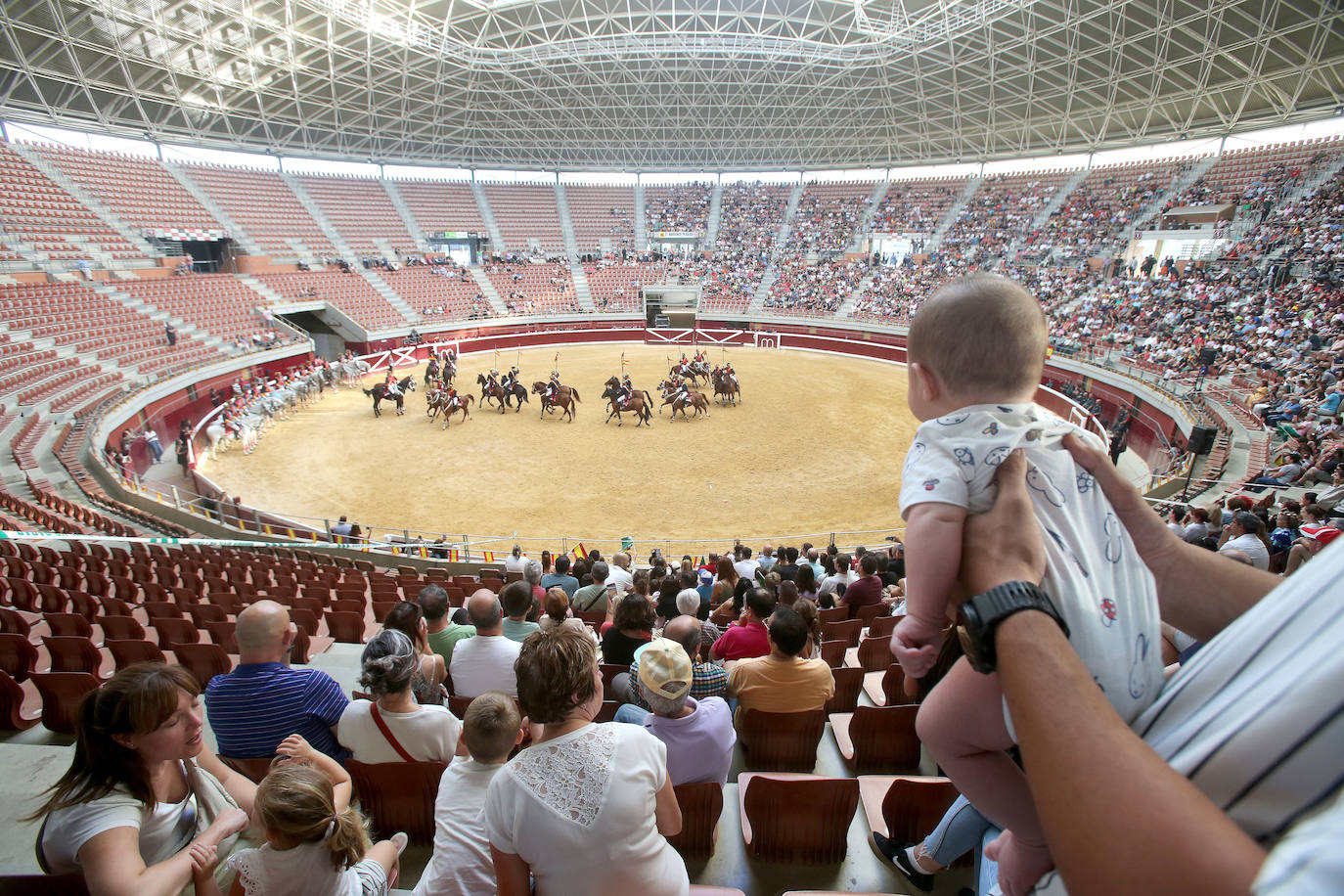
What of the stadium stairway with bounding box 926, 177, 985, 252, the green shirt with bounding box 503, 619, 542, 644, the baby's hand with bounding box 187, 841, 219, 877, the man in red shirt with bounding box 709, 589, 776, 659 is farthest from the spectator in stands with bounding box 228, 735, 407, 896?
the stadium stairway with bounding box 926, 177, 985, 252

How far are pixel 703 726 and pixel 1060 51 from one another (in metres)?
40.6

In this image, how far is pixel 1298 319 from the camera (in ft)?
68.0

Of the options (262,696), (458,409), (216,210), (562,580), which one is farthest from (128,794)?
(216,210)

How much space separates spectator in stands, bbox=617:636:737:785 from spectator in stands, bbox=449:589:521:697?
1308mm

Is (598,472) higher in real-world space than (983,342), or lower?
lower

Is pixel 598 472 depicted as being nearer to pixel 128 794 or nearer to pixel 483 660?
pixel 483 660

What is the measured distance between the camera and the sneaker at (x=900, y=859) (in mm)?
2912

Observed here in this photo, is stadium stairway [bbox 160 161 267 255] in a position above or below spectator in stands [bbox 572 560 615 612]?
above

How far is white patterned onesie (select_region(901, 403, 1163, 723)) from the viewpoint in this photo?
114 centimetres

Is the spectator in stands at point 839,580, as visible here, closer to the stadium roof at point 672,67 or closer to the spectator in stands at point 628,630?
the spectator in stands at point 628,630

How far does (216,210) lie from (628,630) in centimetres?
4415

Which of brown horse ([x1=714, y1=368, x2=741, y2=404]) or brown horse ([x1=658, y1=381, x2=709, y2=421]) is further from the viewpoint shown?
brown horse ([x1=714, y1=368, x2=741, y2=404])

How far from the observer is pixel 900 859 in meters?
2.98

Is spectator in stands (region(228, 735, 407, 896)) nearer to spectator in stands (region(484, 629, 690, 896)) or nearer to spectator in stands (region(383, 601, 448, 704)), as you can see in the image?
spectator in stands (region(484, 629, 690, 896))
